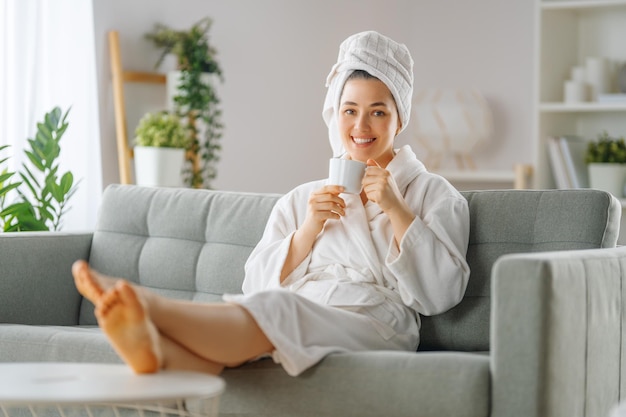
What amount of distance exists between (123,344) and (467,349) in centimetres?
100

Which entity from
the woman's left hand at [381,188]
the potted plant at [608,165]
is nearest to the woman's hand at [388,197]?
the woman's left hand at [381,188]

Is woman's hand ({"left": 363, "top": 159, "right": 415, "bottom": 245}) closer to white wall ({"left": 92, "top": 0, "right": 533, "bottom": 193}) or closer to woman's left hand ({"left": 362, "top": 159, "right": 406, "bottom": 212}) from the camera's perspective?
woman's left hand ({"left": 362, "top": 159, "right": 406, "bottom": 212})

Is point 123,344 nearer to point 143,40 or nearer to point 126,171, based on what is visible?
point 126,171

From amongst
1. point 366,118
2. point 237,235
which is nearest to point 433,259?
point 366,118

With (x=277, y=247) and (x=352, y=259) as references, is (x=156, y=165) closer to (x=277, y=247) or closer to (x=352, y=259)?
(x=277, y=247)

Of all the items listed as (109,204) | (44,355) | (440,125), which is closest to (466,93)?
(440,125)

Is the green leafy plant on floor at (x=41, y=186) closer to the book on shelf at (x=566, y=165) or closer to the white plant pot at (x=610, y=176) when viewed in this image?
the book on shelf at (x=566, y=165)

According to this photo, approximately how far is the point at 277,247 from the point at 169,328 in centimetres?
68

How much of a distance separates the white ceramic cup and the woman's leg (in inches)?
17.2

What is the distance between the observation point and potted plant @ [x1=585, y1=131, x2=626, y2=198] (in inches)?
169

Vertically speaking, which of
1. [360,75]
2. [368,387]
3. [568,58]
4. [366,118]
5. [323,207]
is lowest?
[368,387]

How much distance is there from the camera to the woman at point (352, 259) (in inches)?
78.2

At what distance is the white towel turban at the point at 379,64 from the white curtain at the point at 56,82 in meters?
1.66

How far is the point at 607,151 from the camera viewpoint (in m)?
4.32
